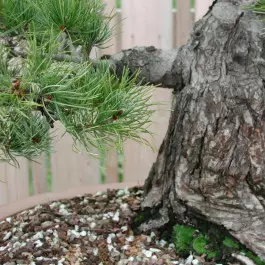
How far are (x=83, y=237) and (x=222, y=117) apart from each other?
0.41 metres

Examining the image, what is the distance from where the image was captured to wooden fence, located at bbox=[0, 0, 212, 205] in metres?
1.91

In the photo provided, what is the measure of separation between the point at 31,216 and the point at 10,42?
0.50 meters

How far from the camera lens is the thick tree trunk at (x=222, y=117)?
101 cm

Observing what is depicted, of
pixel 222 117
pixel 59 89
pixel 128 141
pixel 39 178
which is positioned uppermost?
pixel 59 89

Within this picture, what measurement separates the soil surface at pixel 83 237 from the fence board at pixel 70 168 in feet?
2.19

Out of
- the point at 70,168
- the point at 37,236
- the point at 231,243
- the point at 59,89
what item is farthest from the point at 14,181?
the point at 59,89

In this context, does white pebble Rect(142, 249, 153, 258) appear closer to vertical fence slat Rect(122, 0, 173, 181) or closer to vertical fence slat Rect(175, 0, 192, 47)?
vertical fence slat Rect(122, 0, 173, 181)

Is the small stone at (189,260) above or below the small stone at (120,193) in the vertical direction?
below

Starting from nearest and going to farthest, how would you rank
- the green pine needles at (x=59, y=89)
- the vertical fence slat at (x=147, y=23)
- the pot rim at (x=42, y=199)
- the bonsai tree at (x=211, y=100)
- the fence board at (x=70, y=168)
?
the green pine needles at (x=59, y=89), the bonsai tree at (x=211, y=100), the pot rim at (x=42, y=199), the vertical fence slat at (x=147, y=23), the fence board at (x=70, y=168)

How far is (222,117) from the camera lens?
1.02 meters

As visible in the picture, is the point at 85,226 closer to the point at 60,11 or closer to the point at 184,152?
the point at 184,152

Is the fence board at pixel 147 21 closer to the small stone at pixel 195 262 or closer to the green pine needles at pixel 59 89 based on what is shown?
the green pine needles at pixel 59 89

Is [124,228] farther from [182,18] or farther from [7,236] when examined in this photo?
[182,18]

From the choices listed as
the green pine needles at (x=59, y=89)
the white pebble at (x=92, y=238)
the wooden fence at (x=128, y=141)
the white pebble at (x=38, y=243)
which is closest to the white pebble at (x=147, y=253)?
the white pebble at (x=92, y=238)
